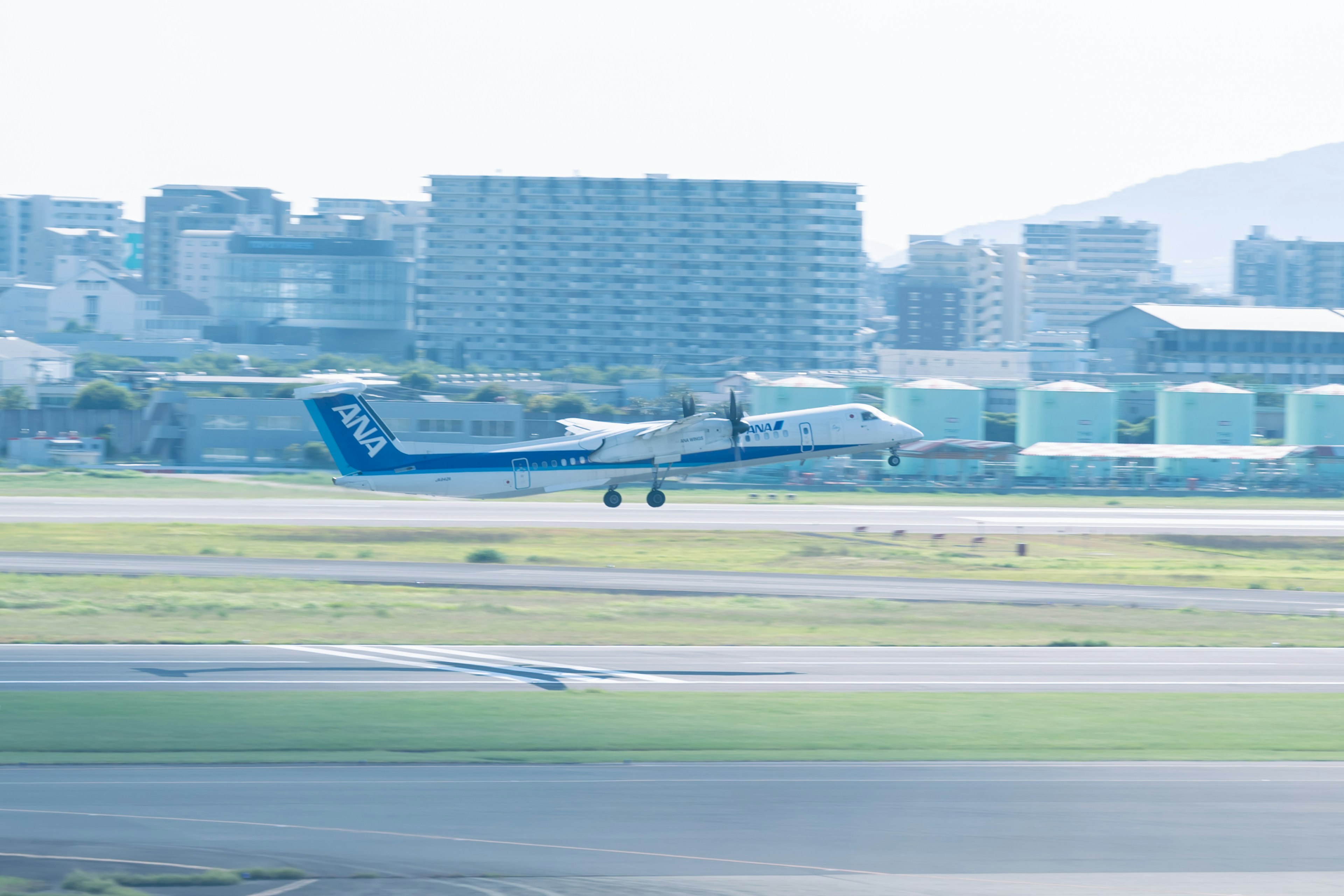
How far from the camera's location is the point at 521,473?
57906 mm

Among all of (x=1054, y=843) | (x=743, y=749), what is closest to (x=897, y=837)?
(x=1054, y=843)

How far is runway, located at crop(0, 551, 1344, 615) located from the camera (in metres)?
53.6

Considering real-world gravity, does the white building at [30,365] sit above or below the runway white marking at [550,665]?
above

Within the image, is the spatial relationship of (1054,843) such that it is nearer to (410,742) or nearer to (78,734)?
(410,742)

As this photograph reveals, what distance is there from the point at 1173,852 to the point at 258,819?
51.0 feet

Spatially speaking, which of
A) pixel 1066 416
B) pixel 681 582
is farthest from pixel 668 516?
pixel 1066 416

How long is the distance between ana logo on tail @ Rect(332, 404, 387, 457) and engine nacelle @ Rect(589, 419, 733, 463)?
29.6 feet

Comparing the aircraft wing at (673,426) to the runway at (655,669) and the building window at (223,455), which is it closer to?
the runway at (655,669)

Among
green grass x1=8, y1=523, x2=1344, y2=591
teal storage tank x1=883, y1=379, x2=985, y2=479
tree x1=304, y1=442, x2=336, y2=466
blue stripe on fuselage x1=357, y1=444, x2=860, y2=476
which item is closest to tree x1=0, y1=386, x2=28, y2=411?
tree x1=304, y1=442, x2=336, y2=466

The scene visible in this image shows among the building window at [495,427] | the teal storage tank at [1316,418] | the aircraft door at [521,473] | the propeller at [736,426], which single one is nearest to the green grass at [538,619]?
the aircraft door at [521,473]

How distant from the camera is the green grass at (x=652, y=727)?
2898 centimetres

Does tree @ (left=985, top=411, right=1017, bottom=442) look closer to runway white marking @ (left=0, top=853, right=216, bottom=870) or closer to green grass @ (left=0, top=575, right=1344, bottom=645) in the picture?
green grass @ (left=0, top=575, right=1344, bottom=645)

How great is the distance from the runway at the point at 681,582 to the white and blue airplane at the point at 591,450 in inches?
142

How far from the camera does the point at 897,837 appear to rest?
2339 centimetres
